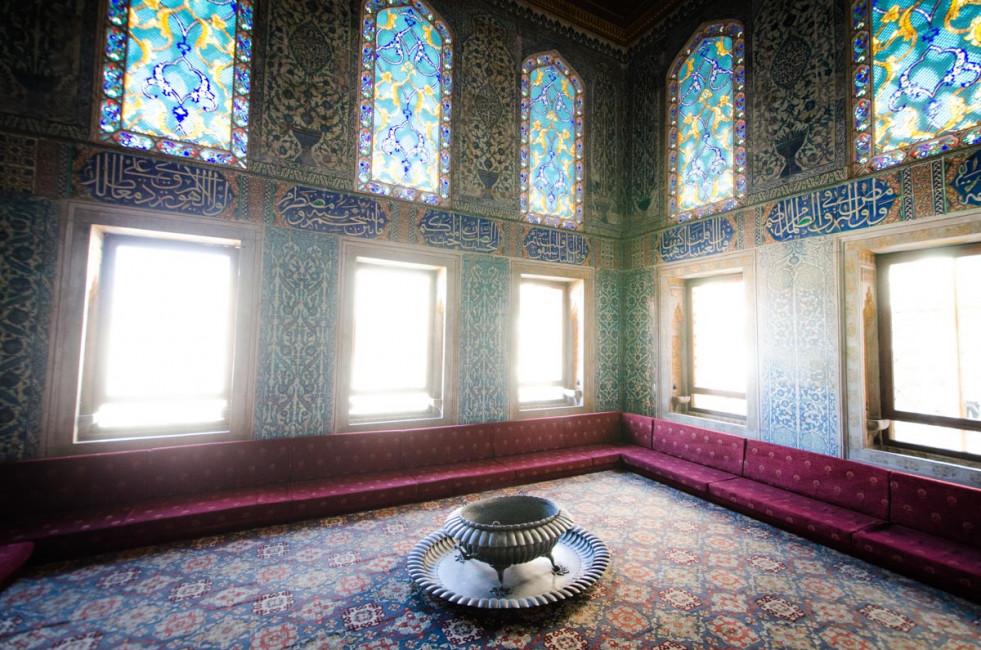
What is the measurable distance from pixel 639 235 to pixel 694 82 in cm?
192

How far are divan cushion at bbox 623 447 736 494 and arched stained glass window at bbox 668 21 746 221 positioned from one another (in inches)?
112

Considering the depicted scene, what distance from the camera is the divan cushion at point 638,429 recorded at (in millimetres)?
5582

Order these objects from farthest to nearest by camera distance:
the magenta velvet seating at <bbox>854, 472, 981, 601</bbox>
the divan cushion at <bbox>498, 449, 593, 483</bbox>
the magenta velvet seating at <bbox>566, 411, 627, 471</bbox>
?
the magenta velvet seating at <bbox>566, 411, 627, 471</bbox>
the divan cushion at <bbox>498, 449, 593, 483</bbox>
the magenta velvet seating at <bbox>854, 472, 981, 601</bbox>

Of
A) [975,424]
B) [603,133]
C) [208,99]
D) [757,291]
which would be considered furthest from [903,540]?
[208,99]

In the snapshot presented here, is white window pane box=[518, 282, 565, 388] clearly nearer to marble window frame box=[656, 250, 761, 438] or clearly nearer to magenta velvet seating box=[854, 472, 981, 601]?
marble window frame box=[656, 250, 761, 438]

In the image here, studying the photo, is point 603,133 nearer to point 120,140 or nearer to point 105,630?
point 120,140

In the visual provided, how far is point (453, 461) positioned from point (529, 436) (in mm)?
980

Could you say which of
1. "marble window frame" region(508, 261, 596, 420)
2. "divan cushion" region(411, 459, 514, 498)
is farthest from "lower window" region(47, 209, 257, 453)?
"marble window frame" region(508, 261, 596, 420)

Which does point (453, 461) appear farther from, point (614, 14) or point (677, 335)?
point (614, 14)

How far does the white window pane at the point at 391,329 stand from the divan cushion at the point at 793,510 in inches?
129

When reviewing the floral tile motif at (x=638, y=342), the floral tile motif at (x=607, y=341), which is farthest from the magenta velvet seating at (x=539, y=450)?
the floral tile motif at (x=638, y=342)

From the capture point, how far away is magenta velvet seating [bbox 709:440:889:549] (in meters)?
3.41

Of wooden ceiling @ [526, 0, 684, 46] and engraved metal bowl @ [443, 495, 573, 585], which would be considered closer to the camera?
engraved metal bowl @ [443, 495, 573, 585]

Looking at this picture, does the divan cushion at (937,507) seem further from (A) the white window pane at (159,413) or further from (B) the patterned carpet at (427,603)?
(A) the white window pane at (159,413)
